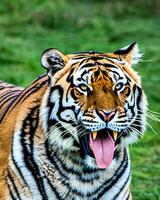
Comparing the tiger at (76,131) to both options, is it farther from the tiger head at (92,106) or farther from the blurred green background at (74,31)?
the blurred green background at (74,31)

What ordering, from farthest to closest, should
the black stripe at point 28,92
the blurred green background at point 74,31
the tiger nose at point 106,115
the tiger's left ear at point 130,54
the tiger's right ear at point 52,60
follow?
1. the blurred green background at point 74,31
2. the black stripe at point 28,92
3. the tiger's left ear at point 130,54
4. the tiger's right ear at point 52,60
5. the tiger nose at point 106,115

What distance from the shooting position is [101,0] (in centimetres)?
1653

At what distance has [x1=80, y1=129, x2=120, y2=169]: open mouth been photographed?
442 centimetres

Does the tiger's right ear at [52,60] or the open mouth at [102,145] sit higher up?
the tiger's right ear at [52,60]

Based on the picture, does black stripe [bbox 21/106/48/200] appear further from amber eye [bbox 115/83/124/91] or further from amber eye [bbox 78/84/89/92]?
amber eye [bbox 115/83/124/91]

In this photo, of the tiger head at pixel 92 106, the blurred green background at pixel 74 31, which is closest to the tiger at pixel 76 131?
the tiger head at pixel 92 106

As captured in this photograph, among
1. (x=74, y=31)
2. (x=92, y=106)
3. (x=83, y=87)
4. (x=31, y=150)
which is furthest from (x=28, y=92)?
(x=74, y=31)

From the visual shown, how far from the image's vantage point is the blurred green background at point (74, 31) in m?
11.2

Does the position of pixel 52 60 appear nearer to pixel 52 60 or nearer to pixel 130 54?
pixel 52 60

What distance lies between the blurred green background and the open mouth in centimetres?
475

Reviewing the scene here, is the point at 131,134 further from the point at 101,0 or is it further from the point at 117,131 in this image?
the point at 101,0

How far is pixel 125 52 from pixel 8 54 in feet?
23.4

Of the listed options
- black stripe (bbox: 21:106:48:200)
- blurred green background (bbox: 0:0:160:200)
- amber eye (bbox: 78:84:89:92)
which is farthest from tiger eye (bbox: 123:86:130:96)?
blurred green background (bbox: 0:0:160:200)

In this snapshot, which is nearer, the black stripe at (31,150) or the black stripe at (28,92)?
the black stripe at (31,150)
